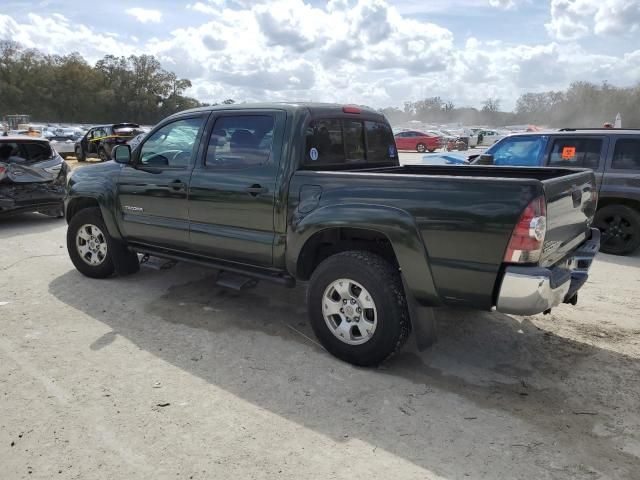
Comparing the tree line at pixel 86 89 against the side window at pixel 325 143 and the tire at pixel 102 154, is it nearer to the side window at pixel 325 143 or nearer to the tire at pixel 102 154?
the tire at pixel 102 154

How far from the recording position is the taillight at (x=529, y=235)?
2871mm

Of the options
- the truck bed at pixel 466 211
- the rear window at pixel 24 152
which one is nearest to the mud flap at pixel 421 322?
the truck bed at pixel 466 211

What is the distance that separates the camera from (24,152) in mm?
8898

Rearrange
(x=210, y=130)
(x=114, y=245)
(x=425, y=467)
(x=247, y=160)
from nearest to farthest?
(x=425, y=467) < (x=247, y=160) < (x=210, y=130) < (x=114, y=245)

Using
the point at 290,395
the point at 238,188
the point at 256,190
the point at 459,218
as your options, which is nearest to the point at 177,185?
the point at 238,188

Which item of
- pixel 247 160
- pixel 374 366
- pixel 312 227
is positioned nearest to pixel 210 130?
pixel 247 160

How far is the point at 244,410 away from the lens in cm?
312

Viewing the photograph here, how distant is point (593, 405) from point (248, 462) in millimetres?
2163

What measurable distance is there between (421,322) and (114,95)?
307ft

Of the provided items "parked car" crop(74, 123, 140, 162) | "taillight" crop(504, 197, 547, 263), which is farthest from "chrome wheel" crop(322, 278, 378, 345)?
"parked car" crop(74, 123, 140, 162)

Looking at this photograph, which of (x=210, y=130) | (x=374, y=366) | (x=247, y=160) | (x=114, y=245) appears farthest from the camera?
(x=114, y=245)

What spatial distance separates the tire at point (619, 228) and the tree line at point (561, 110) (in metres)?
61.4

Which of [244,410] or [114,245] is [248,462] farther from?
[114,245]

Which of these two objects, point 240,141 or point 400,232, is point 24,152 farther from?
point 400,232
